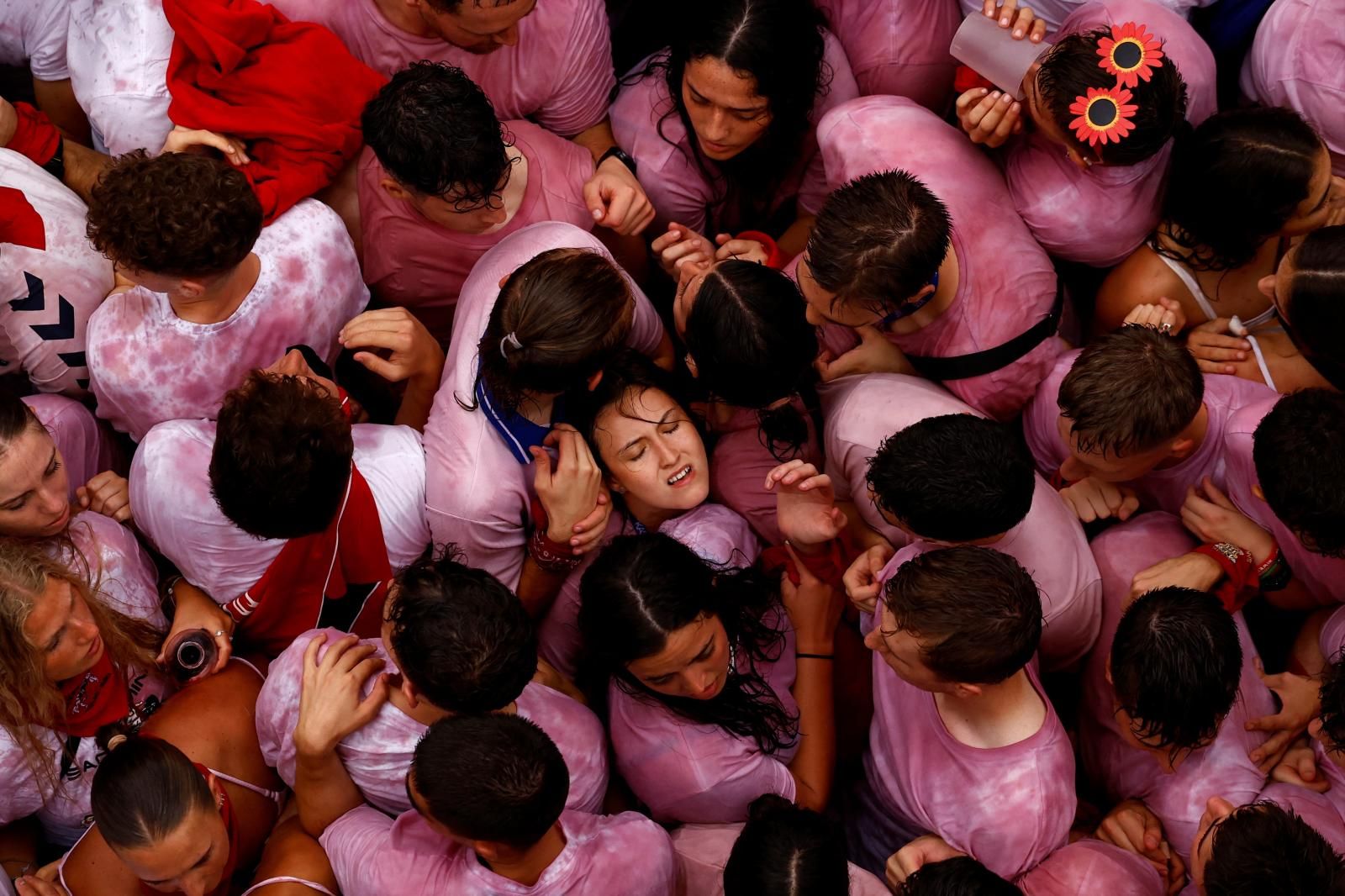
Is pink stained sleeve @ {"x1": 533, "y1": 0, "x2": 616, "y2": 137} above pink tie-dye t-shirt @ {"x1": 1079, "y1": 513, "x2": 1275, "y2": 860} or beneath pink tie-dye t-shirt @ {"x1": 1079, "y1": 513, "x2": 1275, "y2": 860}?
above

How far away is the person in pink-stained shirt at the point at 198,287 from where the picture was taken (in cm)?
279

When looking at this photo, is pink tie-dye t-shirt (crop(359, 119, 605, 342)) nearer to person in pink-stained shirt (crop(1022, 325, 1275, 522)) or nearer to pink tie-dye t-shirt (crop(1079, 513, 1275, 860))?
person in pink-stained shirt (crop(1022, 325, 1275, 522))

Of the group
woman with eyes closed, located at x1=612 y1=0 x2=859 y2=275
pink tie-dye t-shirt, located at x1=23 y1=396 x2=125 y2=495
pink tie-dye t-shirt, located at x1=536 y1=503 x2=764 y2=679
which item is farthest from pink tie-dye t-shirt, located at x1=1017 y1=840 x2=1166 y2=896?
pink tie-dye t-shirt, located at x1=23 y1=396 x2=125 y2=495

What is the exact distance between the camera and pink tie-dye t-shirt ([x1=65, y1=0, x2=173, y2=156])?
10.8ft

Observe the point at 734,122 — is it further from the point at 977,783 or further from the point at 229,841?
the point at 229,841

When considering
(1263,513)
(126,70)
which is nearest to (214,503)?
(126,70)

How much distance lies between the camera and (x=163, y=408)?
10.2 feet

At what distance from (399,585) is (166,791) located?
2.15 feet

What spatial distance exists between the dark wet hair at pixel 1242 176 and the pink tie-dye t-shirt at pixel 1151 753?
779 mm

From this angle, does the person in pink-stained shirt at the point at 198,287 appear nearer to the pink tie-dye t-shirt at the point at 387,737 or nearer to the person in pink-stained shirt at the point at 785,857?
the pink tie-dye t-shirt at the point at 387,737

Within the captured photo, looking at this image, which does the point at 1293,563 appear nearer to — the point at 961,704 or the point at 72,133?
the point at 961,704

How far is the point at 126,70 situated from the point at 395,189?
906mm

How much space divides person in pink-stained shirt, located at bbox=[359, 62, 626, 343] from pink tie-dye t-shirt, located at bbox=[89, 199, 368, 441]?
18cm

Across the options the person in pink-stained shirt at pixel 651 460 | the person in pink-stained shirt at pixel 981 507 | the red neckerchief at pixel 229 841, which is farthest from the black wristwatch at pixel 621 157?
the red neckerchief at pixel 229 841
